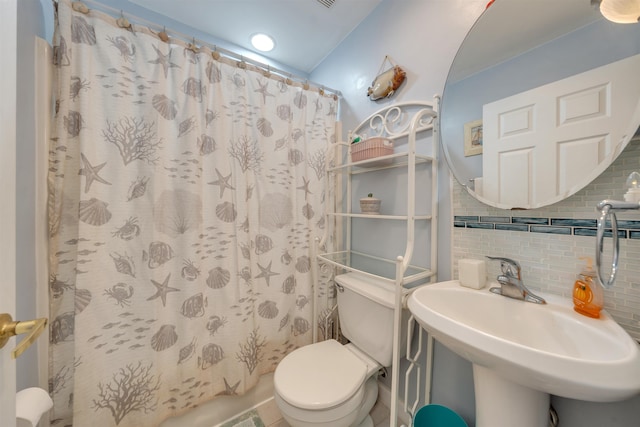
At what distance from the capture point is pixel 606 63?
686 mm

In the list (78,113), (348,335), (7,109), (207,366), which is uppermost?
(78,113)

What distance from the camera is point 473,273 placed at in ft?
2.90

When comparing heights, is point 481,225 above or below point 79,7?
below

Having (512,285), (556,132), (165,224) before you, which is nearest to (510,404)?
(512,285)

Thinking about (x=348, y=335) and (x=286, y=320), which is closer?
(x=348, y=335)

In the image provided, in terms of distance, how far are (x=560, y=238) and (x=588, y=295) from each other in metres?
0.19

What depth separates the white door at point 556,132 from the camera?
2.19 feet

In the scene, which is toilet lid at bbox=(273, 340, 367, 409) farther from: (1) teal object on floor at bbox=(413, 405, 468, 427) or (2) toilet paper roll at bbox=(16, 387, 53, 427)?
(2) toilet paper roll at bbox=(16, 387, 53, 427)

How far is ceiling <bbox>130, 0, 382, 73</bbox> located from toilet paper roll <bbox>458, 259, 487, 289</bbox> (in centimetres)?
155

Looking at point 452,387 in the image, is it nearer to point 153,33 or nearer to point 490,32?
point 490,32

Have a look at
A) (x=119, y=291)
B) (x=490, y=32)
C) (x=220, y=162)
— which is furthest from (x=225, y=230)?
(x=490, y=32)

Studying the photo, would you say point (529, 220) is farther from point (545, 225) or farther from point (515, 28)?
point (515, 28)

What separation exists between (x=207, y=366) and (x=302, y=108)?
1.63m

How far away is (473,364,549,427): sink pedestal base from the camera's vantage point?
68cm
